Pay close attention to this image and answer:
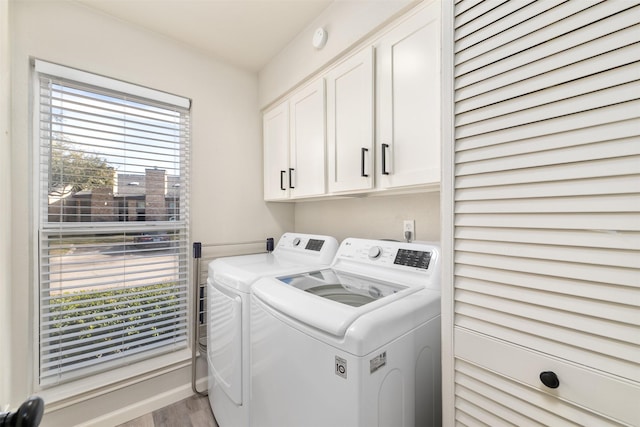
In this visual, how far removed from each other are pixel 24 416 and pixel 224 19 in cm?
205

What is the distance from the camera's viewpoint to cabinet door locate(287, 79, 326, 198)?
5.64ft

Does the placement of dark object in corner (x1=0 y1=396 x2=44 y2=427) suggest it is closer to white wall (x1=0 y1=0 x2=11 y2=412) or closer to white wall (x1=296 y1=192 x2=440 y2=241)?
white wall (x1=0 y1=0 x2=11 y2=412)

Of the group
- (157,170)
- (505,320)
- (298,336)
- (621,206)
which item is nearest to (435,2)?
(621,206)

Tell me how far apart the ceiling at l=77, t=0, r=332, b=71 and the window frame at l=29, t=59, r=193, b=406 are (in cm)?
42

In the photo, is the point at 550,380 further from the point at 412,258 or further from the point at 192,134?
the point at 192,134

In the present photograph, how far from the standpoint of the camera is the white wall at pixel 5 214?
1.15 meters

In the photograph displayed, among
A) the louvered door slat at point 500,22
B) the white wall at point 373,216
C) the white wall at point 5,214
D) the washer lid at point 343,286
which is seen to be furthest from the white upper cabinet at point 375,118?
the white wall at point 5,214

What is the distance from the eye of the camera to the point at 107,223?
1.67 meters

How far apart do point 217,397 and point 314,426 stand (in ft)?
3.42

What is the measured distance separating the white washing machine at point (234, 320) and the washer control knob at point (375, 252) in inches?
13.6

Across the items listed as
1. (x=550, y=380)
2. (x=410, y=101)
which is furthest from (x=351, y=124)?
(x=550, y=380)

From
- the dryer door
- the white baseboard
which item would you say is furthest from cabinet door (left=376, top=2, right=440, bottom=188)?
the white baseboard

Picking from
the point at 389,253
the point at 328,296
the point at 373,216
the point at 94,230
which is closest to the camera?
the point at 328,296

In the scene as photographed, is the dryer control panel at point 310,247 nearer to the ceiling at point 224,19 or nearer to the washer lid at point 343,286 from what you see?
the washer lid at point 343,286
